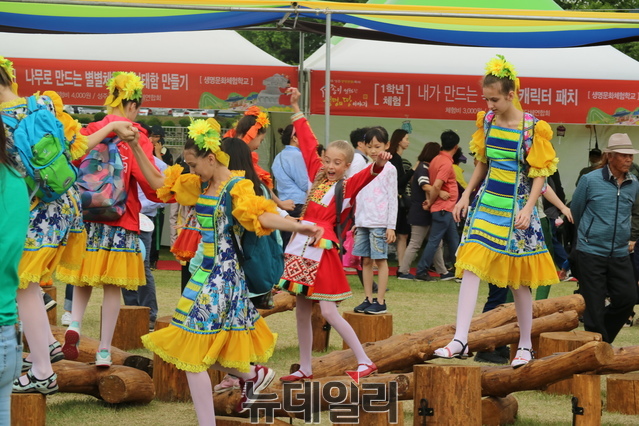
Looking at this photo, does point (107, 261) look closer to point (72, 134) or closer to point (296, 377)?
point (72, 134)

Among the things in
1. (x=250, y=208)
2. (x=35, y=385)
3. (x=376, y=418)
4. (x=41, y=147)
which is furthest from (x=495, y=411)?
(x=41, y=147)

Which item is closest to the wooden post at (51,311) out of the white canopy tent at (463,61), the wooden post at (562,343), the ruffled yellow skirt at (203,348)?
the ruffled yellow skirt at (203,348)

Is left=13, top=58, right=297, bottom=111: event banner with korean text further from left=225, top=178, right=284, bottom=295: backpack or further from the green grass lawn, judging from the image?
left=225, top=178, right=284, bottom=295: backpack

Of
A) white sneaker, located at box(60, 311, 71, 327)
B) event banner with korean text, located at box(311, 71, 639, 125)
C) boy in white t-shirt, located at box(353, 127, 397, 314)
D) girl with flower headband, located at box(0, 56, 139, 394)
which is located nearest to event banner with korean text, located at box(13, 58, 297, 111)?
event banner with korean text, located at box(311, 71, 639, 125)

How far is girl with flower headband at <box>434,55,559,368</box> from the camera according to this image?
6.01 m

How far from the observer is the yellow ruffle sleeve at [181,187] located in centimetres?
550

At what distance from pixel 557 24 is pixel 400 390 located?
25.5 ft

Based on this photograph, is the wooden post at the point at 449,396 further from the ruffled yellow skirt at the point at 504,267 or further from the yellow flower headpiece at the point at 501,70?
the yellow flower headpiece at the point at 501,70

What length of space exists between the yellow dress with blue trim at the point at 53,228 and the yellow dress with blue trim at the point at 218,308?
2.64ft

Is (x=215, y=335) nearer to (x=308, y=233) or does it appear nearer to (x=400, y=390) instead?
(x=308, y=233)

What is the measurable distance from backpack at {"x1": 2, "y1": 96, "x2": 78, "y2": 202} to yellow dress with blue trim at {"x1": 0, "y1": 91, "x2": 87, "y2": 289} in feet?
0.20

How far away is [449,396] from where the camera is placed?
18.1 ft

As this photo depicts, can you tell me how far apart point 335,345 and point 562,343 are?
2.65 metres

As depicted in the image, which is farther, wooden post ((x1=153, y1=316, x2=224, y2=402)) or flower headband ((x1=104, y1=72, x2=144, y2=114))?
wooden post ((x1=153, y1=316, x2=224, y2=402))
